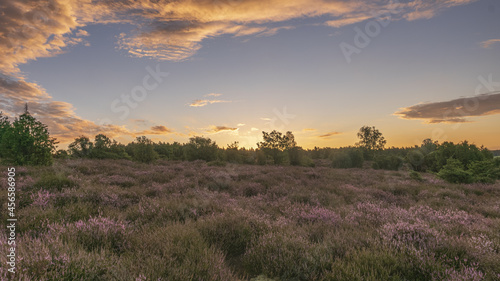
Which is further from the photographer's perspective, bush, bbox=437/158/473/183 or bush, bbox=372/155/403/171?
bush, bbox=372/155/403/171

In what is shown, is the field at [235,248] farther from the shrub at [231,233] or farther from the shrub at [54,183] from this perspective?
the shrub at [54,183]

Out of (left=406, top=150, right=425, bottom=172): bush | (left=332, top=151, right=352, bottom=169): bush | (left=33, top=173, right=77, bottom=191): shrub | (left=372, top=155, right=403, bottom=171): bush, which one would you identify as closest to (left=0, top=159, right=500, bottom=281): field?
(left=33, top=173, right=77, bottom=191): shrub

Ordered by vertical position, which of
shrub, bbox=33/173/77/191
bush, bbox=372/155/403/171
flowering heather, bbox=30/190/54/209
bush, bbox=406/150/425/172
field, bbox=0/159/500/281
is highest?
shrub, bbox=33/173/77/191

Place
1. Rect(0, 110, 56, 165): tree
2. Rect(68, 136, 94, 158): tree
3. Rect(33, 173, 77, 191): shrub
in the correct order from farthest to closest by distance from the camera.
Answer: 1. Rect(68, 136, 94, 158): tree
2. Rect(0, 110, 56, 165): tree
3. Rect(33, 173, 77, 191): shrub

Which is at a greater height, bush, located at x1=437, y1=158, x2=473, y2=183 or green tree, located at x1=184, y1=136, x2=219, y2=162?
green tree, located at x1=184, y1=136, x2=219, y2=162

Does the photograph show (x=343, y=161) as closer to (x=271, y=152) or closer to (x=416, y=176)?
(x=271, y=152)

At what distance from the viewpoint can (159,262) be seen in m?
2.61

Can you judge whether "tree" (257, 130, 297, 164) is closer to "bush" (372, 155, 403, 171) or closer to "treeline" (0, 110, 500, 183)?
"treeline" (0, 110, 500, 183)

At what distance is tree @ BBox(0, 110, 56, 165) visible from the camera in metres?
12.4

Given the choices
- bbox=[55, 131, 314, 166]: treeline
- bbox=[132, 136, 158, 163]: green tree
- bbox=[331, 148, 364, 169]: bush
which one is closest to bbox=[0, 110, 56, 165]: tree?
bbox=[55, 131, 314, 166]: treeline

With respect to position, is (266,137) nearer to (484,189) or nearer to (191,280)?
(484,189)

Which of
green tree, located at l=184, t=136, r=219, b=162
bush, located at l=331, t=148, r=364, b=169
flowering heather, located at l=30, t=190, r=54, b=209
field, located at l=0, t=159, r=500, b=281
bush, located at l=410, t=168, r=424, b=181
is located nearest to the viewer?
field, located at l=0, t=159, r=500, b=281

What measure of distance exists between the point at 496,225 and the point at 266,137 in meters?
48.9

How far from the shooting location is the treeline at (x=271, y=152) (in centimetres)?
1269
